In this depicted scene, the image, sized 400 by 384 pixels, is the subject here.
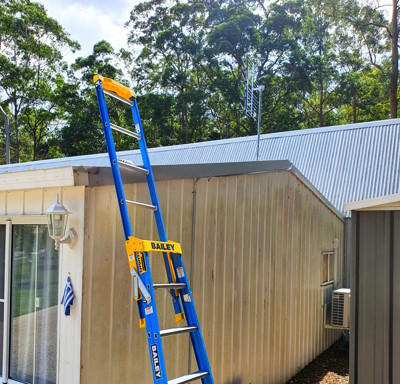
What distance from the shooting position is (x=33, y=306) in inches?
135

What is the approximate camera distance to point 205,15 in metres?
27.6

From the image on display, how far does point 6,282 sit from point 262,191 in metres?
2.90

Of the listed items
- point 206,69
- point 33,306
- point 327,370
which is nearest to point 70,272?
point 33,306

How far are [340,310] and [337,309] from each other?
5cm

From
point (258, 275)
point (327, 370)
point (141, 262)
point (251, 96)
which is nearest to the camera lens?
point (141, 262)

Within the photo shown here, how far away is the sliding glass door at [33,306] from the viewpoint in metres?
3.26

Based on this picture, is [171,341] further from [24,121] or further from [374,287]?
[24,121]

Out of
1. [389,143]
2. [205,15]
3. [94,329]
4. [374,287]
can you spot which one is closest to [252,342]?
[374,287]

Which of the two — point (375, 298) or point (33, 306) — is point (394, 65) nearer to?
point (375, 298)

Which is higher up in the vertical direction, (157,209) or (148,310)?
(157,209)

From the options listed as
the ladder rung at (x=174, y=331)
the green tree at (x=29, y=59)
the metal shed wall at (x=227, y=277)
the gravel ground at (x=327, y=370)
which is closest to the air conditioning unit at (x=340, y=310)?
the metal shed wall at (x=227, y=277)

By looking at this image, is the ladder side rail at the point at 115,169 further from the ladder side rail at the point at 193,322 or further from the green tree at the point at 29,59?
the green tree at the point at 29,59

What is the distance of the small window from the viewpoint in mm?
7271

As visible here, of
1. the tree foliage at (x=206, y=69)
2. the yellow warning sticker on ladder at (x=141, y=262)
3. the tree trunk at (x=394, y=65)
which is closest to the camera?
the yellow warning sticker on ladder at (x=141, y=262)
